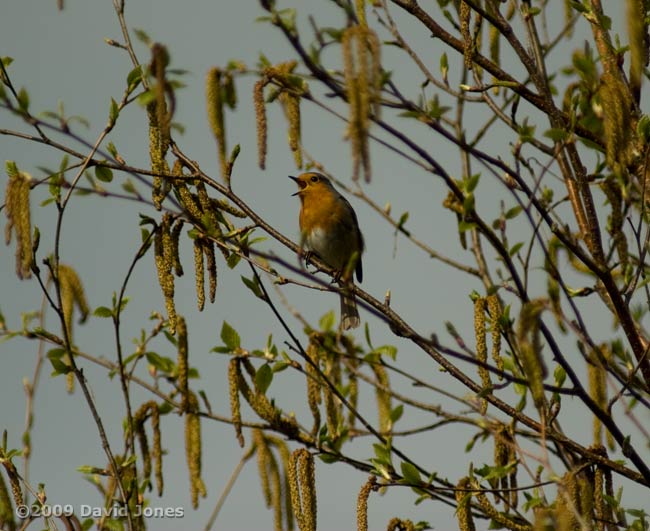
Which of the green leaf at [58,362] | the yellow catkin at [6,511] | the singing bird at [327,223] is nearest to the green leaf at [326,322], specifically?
the green leaf at [58,362]

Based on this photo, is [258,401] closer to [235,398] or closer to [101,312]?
[235,398]

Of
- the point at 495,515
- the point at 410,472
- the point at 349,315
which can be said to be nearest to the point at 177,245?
the point at 410,472

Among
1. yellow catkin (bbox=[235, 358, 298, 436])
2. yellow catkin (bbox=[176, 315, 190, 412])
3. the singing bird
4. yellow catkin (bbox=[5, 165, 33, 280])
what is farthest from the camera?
the singing bird

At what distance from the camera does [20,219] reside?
3479 mm

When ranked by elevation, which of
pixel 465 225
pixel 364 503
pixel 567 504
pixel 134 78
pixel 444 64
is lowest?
pixel 567 504

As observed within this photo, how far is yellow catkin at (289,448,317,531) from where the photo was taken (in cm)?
352

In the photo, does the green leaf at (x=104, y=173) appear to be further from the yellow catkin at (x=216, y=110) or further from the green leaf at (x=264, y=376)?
the green leaf at (x=264, y=376)

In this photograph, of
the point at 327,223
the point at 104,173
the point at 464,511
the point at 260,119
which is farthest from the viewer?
the point at 327,223

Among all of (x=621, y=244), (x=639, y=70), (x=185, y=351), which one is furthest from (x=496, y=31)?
(x=185, y=351)

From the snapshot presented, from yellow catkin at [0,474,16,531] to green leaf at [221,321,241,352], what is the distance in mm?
978

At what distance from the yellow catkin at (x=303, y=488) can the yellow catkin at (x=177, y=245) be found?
2.90 ft

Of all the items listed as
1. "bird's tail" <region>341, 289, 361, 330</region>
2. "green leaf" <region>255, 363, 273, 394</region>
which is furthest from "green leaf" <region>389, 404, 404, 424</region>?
"bird's tail" <region>341, 289, 361, 330</region>

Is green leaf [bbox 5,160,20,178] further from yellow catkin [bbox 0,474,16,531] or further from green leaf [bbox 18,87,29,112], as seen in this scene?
yellow catkin [bbox 0,474,16,531]

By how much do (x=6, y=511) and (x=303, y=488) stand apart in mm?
1074
